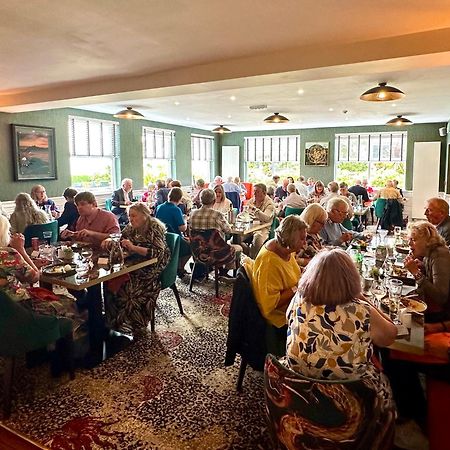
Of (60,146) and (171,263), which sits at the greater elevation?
(60,146)

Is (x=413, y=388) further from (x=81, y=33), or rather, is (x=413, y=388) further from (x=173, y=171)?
(x=173, y=171)

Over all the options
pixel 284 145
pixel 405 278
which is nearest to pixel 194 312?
pixel 405 278

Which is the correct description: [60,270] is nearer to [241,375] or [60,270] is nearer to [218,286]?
[241,375]

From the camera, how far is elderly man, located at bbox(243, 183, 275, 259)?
17.4 feet

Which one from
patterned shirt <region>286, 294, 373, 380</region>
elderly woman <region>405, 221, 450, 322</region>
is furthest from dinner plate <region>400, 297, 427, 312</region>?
patterned shirt <region>286, 294, 373, 380</region>

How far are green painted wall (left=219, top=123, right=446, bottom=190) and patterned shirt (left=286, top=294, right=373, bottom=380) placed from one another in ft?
34.6

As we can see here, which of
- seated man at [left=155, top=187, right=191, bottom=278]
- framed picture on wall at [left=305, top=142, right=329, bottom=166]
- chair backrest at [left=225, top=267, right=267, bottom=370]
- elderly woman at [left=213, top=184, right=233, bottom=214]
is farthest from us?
framed picture on wall at [left=305, top=142, right=329, bottom=166]

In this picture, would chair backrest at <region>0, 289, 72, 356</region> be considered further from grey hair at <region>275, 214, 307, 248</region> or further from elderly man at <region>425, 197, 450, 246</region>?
elderly man at <region>425, 197, 450, 246</region>

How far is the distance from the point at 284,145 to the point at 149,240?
9983 mm

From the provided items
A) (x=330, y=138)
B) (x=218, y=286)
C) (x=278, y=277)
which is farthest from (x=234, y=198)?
(x=278, y=277)

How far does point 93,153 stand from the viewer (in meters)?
8.35

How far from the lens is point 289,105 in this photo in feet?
25.1

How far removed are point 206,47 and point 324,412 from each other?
3.32 metres

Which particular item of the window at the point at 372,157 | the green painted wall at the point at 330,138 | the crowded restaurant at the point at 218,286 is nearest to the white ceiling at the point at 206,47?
the crowded restaurant at the point at 218,286
